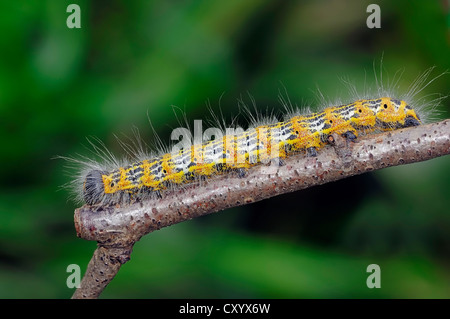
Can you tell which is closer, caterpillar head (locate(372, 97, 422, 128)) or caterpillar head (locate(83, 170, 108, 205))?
caterpillar head (locate(83, 170, 108, 205))

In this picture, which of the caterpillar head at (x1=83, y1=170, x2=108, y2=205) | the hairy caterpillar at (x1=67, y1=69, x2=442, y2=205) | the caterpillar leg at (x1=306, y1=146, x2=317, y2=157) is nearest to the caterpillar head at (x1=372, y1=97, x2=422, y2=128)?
the hairy caterpillar at (x1=67, y1=69, x2=442, y2=205)

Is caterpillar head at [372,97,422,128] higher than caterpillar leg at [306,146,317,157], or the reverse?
caterpillar head at [372,97,422,128]

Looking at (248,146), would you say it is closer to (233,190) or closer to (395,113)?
(233,190)

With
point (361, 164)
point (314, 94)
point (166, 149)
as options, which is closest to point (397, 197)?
point (314, 94)

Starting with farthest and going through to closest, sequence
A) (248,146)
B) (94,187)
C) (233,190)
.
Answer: (94,187) < (248,146) < (233,190)

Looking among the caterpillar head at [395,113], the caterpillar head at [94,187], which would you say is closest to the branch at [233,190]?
the caterpillar head at [94,187]

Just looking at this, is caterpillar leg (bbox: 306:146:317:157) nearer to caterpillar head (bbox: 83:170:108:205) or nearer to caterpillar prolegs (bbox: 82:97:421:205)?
caterpillar prolegs (bbox: 82:97:421:205)

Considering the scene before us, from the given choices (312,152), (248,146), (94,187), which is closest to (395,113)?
(312,152)

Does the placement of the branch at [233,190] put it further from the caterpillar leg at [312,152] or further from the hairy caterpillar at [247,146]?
the hairy caterpillar at [247,146]

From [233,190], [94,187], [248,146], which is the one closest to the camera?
[233,190]
